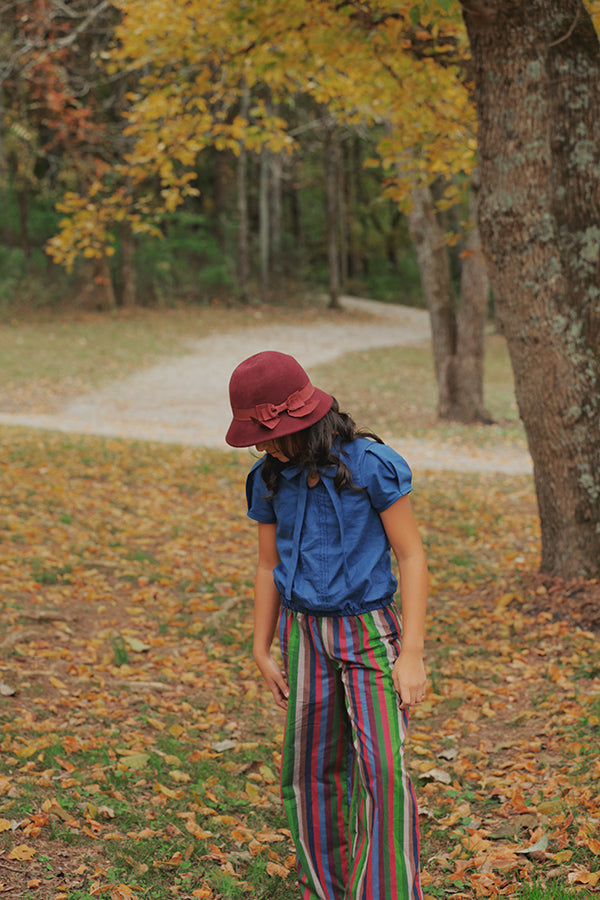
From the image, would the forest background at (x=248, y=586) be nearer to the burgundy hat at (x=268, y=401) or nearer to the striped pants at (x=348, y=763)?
the striped pants at (x=348, y=763)

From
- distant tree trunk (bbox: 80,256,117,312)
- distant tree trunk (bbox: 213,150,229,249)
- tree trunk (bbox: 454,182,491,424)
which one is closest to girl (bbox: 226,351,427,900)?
tree trunk (bbox: 454,182,491,424)

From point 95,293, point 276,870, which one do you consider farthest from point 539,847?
point 95,293

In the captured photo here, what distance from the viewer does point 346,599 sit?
249 centimetres

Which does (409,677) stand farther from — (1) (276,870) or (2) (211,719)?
(2) (211,719)

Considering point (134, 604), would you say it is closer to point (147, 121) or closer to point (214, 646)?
point (214, 646)

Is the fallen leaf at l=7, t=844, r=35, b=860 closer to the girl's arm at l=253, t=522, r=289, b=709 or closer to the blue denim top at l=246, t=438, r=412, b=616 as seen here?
the girl's arm at l=253, t=522, r=289, b=709

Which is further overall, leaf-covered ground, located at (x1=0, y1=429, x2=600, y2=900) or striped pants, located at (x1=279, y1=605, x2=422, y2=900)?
leaf-covered ground, located at (x1=0, y1=429, x2=600, y2=900)

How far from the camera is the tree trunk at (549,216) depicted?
16.7 feet

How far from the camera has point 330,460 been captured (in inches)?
99.5

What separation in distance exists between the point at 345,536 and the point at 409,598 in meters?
0.25

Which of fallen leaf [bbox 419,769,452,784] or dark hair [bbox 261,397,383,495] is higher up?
dark hair [bbox 261,397,383,495]

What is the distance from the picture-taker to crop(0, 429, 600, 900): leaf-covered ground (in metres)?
3.18

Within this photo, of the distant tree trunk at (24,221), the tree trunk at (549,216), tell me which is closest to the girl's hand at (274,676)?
the tree trunk at (549,216)

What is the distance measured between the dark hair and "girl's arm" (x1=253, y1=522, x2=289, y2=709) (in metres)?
0.24
